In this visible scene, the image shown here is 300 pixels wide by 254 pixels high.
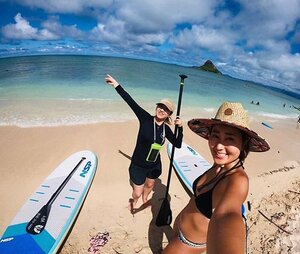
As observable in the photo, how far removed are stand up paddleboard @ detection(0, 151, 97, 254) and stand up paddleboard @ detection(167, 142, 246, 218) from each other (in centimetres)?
239

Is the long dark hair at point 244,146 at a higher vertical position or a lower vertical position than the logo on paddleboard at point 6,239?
higher

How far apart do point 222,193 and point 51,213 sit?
11.4 feet

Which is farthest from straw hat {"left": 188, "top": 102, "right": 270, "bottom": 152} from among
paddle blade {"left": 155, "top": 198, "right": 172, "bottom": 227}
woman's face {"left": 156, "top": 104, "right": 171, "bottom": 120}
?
paddle blade {"left": 155, "top": 198, "right": 172, "bottom": 227}

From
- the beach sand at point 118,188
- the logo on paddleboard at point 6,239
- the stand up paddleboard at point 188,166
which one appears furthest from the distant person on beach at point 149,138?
the logo on paddleboard at point 6,239

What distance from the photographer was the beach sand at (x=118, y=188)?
397 centimetres

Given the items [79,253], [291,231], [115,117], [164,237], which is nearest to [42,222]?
[79,253]

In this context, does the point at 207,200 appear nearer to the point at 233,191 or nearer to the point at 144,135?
the point at 233,191

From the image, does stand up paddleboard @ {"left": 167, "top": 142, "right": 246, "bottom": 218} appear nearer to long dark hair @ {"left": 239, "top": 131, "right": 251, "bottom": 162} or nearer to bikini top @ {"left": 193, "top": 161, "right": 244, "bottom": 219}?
bikini top @ {"left": 193, "top": 161, "right": 244, "bottom": 219}

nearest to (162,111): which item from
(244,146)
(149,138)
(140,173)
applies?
(149,138)

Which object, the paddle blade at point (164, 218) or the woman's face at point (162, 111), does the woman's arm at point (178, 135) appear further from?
the paddle blade at point (164, 218)

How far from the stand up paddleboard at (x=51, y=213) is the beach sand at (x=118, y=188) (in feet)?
0.99

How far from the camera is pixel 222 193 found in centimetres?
187

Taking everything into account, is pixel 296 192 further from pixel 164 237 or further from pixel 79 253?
pixel 79 253

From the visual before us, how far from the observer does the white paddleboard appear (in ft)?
19.5
